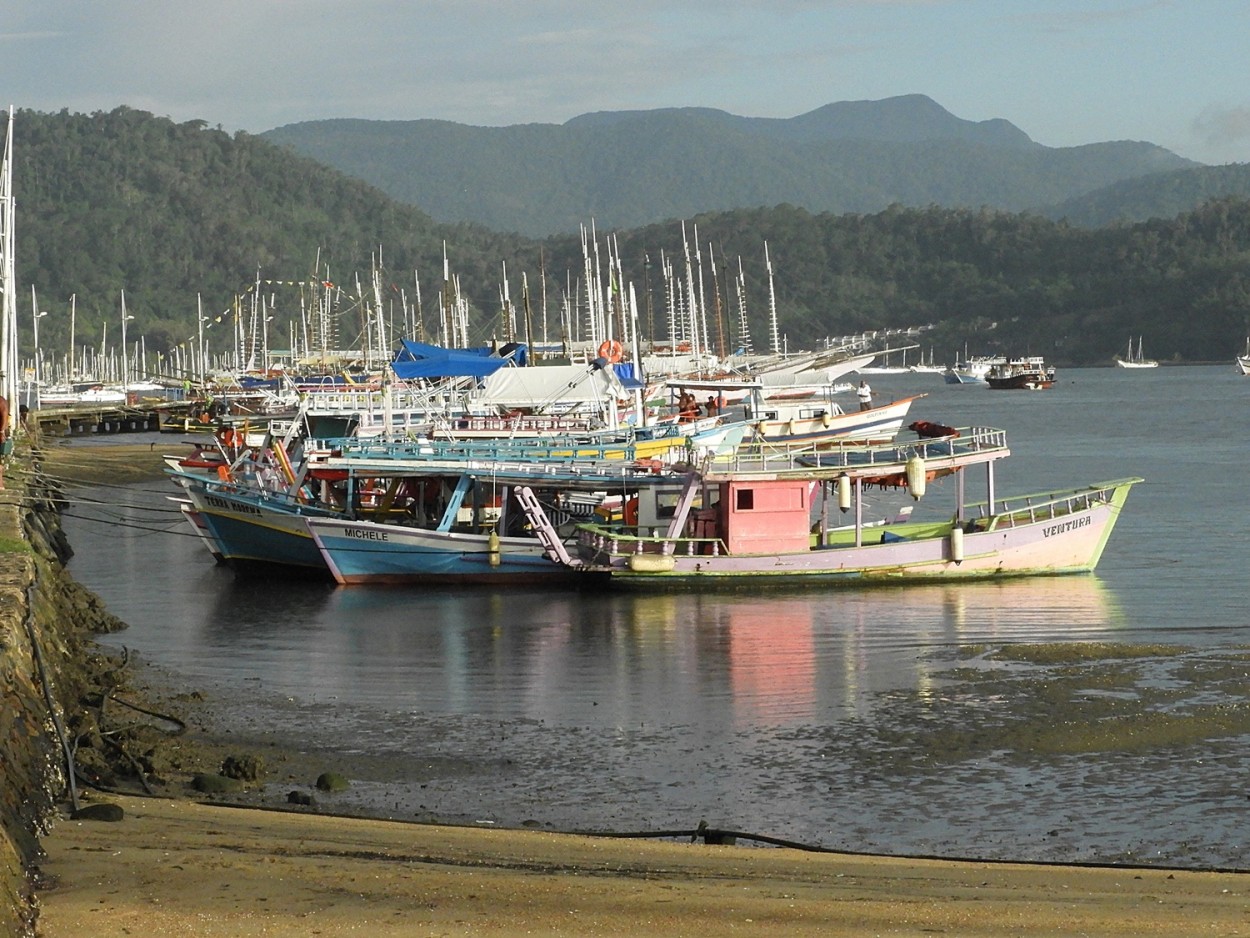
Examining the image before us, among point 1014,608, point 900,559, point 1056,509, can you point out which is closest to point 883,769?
point 1014,608

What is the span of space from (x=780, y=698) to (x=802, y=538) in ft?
37.0

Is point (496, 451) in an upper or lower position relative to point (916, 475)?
upper

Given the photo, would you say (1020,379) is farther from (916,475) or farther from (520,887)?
(520,887)

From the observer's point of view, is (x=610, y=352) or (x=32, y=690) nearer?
(x=32, y=690)

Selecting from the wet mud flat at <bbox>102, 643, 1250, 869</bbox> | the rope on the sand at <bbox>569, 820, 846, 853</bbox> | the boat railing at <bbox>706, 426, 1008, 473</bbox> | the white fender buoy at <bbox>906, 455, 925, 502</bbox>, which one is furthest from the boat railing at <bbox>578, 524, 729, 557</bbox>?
the rope on the sand at <bbox>569, 820, 846, 853</bbox>

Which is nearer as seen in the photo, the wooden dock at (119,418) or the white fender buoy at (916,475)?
the white fender buoy at (916,475)

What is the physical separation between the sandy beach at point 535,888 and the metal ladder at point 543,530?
63.9 feet

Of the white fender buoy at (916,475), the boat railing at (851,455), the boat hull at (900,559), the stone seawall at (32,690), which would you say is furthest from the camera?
the white fender buoy at (916,475)

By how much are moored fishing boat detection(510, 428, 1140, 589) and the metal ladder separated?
0.04 metres

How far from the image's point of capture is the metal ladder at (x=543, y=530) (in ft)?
119

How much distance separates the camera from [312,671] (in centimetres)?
2820

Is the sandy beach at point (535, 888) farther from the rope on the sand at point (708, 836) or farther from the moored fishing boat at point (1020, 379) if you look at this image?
the moored fishing boat at point (1020, 379)

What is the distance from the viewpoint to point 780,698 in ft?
83.1

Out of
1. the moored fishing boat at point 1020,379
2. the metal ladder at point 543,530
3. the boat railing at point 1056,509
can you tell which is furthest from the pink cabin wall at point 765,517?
the moored fishing boat at point 1020,379
